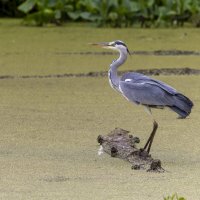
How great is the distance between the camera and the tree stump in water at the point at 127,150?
5.24 metres

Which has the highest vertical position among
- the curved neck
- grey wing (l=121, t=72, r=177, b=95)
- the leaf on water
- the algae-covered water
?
grey wing (l=121, t=72, r=177, b=95)

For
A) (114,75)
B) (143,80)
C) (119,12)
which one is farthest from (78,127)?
(119,12)

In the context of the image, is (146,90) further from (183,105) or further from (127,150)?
(127,150)

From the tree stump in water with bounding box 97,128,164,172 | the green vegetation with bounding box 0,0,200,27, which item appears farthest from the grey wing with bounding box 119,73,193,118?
the green vegetation with bounding box 0,0,200,27

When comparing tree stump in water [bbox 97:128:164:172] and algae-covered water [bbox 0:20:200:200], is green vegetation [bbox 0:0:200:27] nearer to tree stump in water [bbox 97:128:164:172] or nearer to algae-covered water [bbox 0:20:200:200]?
algae-covered water [bbox 0:20:200:200]

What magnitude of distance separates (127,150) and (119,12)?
7122 mm

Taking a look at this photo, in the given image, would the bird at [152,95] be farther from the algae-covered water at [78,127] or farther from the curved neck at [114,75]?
the algae-covered water at [78,127]

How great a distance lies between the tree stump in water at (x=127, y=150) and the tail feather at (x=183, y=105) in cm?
34

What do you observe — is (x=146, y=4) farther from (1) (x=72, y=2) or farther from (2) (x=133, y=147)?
(2) (x=133, y=147)

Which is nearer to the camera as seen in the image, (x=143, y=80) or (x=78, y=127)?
(x=143, y=80)

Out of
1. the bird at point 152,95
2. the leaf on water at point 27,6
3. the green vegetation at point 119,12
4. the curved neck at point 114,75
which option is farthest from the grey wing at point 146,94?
the leaf on water at point 27,6

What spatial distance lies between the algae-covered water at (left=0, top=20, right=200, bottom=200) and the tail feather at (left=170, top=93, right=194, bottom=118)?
0.26 metres

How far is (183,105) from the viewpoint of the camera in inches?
220

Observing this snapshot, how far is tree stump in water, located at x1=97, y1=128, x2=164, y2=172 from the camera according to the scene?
5.24 metres
